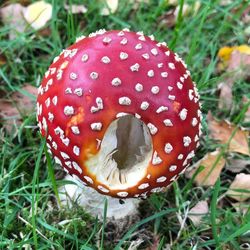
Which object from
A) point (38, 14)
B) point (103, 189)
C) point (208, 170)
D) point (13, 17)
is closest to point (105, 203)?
point (103, 189)

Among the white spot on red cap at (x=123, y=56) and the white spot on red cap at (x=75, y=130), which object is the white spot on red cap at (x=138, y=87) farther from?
the white spot on red cap at (x=75, y=130)

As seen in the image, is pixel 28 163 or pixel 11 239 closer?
pixel 11 239

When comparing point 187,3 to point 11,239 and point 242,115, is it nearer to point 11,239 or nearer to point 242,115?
point 242,115

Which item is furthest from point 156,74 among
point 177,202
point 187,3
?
point 187,3

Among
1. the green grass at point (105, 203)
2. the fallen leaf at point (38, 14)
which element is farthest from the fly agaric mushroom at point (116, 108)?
the fallen leaf at point (38, 14)

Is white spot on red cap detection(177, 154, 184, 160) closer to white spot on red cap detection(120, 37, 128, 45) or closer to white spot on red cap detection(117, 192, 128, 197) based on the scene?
white spot on red cap detection(117, 192, 128, 197)

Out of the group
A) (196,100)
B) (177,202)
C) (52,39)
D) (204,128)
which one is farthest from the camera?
(52,39)
